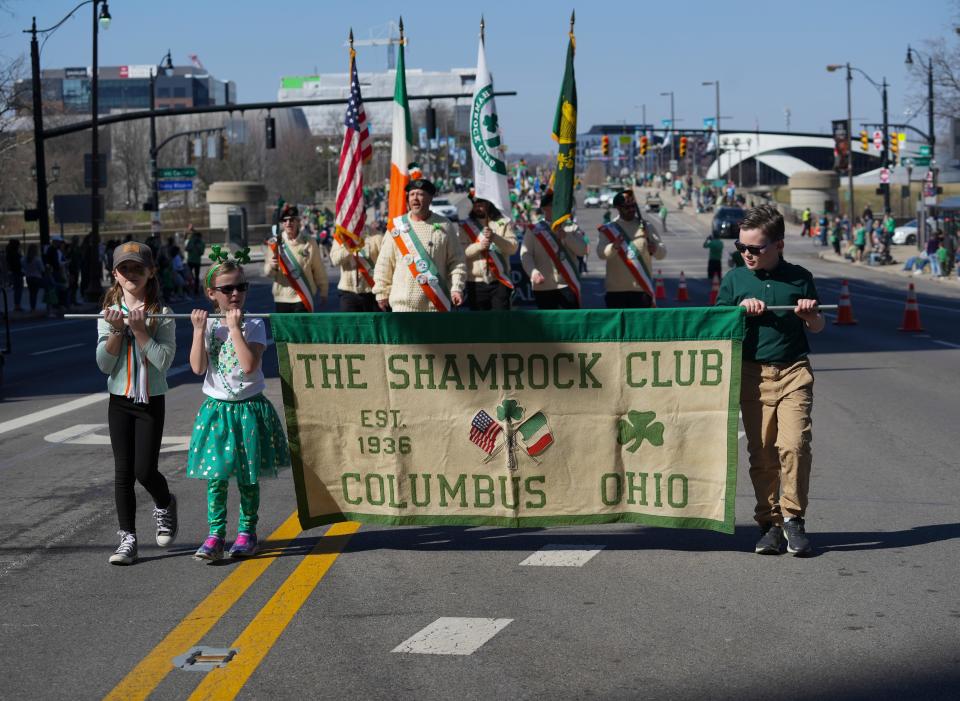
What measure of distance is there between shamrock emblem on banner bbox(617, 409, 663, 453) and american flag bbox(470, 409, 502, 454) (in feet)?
2.07

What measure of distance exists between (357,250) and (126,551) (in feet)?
31.2

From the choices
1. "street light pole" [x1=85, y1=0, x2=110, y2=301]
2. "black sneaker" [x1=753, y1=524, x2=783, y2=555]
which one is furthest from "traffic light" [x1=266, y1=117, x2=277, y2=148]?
"black sneaker" [x1=753, y1=524, x2=783, y2=555]

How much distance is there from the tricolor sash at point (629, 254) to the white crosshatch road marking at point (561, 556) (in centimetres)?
712

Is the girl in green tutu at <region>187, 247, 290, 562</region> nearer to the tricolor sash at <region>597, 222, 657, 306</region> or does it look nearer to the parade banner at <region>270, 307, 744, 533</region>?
the parade banner at <region>270, 307, 744, 533</region>

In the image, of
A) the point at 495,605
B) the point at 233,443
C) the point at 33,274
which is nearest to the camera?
the point at 495,605

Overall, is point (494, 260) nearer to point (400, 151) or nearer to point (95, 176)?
point (400, 151)

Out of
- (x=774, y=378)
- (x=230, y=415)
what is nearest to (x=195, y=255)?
(x=230, y=415)

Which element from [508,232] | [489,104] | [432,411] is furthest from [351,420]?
[489,104]

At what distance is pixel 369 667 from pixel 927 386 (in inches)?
448

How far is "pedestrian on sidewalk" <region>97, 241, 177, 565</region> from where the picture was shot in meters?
7.22

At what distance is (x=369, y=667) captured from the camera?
541 centimetres

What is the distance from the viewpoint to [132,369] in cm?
725

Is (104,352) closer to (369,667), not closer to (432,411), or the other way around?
(432,411)

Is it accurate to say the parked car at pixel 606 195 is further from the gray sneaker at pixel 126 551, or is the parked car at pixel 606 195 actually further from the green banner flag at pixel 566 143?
the gray sneaker at pixel 126 551
